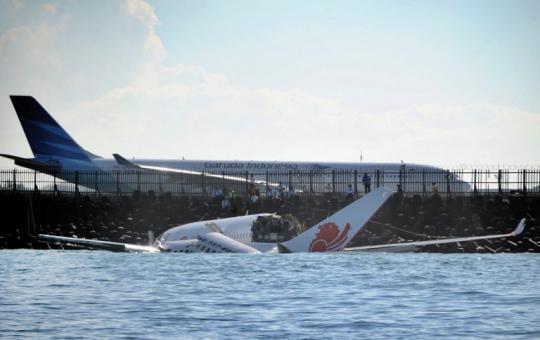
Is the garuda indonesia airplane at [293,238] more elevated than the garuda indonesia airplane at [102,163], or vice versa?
the garuda indonesia airplane at [102,163]

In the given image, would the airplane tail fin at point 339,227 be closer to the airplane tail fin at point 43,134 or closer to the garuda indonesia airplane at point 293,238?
the garuda indonesia airplane at point 293,238

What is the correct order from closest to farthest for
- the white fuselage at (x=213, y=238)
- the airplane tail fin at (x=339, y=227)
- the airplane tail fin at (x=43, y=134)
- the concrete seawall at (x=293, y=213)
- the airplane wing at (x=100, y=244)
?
the airplane tail fin at (x=339, y=227), the white fuselage at (x=213, y=238), the airplane wing at (x=100, y=244), the concrete seawall at (x=293, y=213), the airplane tail fin at (x=43, y=134)

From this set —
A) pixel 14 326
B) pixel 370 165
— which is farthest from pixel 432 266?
pixel 370 165

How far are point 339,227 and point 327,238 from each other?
83cm

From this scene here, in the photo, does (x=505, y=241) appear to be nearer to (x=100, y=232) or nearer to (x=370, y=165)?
(x=100, y=232)

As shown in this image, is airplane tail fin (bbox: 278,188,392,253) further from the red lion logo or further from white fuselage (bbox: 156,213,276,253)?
white fuselage (bbox: 156,213,276,253)

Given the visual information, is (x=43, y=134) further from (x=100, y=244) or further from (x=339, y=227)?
(x=339, y=227)

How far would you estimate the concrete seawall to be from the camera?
57438 mm

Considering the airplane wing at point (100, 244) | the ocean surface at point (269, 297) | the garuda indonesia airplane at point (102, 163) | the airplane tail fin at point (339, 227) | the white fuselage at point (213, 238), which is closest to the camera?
the ocean surface at point (269, 297)

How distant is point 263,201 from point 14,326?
39322 millimetres

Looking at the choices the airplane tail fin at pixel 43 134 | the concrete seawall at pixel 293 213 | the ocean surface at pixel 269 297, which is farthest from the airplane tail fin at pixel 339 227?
the airplane tail fin at pixel 43 134

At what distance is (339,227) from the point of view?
44312mm

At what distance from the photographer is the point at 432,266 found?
134 ft

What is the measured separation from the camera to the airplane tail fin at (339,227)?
145 feet
